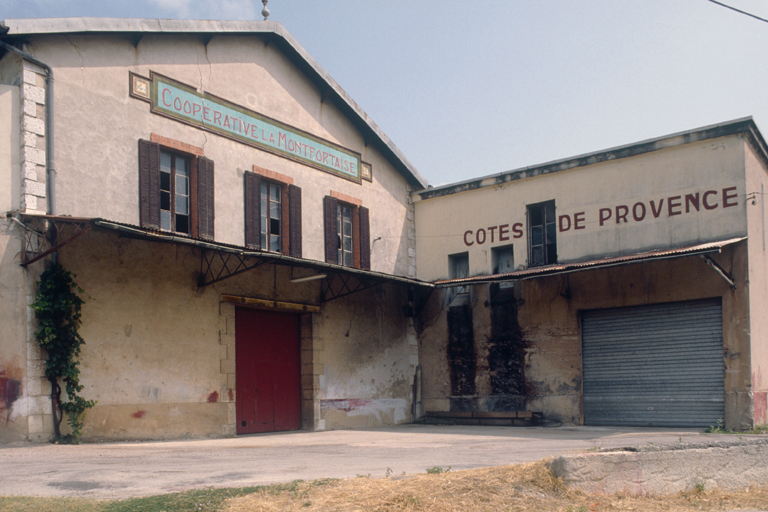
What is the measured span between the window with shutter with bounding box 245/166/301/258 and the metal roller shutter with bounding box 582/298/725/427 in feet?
21.0

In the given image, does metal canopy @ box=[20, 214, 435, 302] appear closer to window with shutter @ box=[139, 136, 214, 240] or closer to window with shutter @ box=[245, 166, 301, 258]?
window with shutter @ box=[139, 136, 214, 240]

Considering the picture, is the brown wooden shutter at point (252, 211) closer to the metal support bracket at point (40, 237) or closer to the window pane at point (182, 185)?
the window pane at point (182, 185)

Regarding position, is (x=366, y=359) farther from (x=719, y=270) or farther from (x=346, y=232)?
(x=719, y=270)

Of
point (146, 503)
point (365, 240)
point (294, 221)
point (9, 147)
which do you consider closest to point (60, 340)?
point (9, 147)

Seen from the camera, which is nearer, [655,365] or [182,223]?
[182,223]

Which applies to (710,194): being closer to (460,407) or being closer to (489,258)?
(489,258)

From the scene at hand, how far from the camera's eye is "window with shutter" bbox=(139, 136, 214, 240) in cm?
1195

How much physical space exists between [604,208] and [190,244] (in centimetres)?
868

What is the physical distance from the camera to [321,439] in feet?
39.2

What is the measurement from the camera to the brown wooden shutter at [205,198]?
41.4ft

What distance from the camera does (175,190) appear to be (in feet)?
41.0

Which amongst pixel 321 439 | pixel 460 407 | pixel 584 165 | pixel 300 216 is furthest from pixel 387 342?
pixel 584 165

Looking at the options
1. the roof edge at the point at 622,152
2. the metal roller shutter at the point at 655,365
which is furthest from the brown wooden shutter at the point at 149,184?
the metal roller shutter at the point at 655,365

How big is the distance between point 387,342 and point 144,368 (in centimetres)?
642
